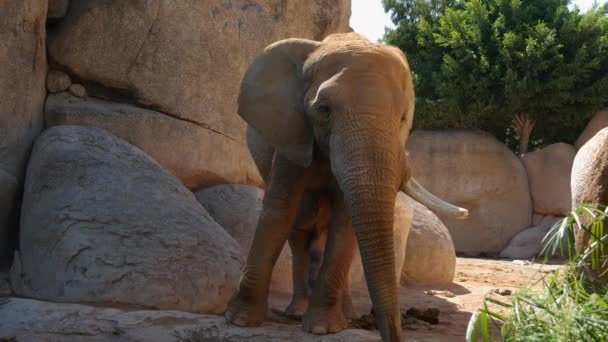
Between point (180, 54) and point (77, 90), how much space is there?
46.2 inches

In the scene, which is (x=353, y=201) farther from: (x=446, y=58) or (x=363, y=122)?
(x=446, y=58)

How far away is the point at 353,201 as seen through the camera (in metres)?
4.64

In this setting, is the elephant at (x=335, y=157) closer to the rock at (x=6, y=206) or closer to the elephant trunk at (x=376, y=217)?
the elephant trunk at (x=376, y=217)

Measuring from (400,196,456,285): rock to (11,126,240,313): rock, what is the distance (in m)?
3.38

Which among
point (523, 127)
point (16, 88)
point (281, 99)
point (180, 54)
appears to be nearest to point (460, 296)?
point (180, 54)

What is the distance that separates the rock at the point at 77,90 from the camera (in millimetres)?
8719

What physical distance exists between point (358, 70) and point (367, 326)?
1.96m

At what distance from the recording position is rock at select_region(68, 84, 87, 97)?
28.6ft

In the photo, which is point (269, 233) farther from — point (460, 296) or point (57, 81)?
point (460, 296)

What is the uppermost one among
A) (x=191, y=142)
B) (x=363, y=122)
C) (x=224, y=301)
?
(x=363, y=122)

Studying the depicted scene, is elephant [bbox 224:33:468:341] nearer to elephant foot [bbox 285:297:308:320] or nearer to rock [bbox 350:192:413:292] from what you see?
elephant foot [bbox 285:297:308:320]

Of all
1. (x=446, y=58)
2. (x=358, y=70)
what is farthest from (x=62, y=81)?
(x=446, y=58)

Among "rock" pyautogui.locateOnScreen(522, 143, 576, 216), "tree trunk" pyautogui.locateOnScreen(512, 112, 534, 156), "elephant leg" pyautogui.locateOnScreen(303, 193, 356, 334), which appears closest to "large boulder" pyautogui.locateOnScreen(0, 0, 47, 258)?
"elephant leg" pyautogui.locateOnScreen(303, 193, 356, 334)

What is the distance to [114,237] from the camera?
6473 mm
